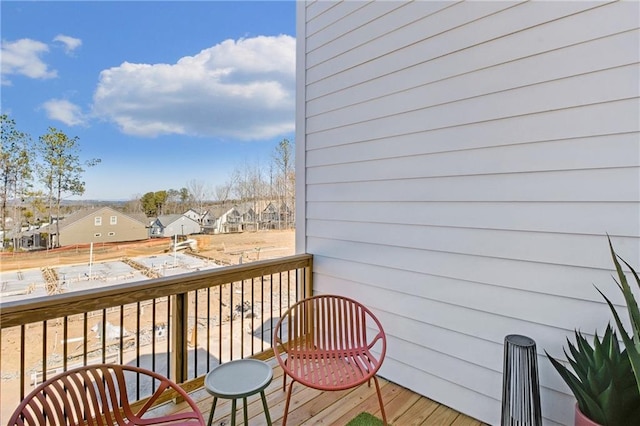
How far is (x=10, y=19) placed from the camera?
3.21 metres

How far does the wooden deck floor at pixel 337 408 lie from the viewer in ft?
5.95

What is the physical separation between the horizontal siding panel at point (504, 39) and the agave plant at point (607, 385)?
54.1 inches

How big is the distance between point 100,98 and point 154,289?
173 inches

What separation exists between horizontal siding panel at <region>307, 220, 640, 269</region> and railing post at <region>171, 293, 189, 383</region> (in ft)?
4.35

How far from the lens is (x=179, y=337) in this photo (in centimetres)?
194

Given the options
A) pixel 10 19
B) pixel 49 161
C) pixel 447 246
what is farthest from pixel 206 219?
pixel 447 246

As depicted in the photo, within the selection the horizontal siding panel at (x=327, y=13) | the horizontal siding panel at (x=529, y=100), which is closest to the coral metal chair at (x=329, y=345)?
the horizontal siding panel at (x=529, y=100)

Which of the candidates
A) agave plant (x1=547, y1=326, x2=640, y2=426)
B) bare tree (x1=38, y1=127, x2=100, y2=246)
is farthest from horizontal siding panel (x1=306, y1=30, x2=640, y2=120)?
bare tree (x1=38, y1=127, x2=100, y2=246)

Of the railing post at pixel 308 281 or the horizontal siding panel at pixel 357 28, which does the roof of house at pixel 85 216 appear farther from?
the horizontal siding panel at pixel 357 28

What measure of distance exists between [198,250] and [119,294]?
2.43m

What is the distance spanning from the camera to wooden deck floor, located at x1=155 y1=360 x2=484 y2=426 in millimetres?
1814

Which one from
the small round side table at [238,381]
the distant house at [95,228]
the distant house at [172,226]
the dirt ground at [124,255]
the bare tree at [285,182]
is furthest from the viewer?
the distant house at [172,226]

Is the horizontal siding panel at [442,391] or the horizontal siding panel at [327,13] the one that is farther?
the horizontal siding panel at [327,13]

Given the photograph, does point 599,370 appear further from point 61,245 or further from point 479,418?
point 61,245
